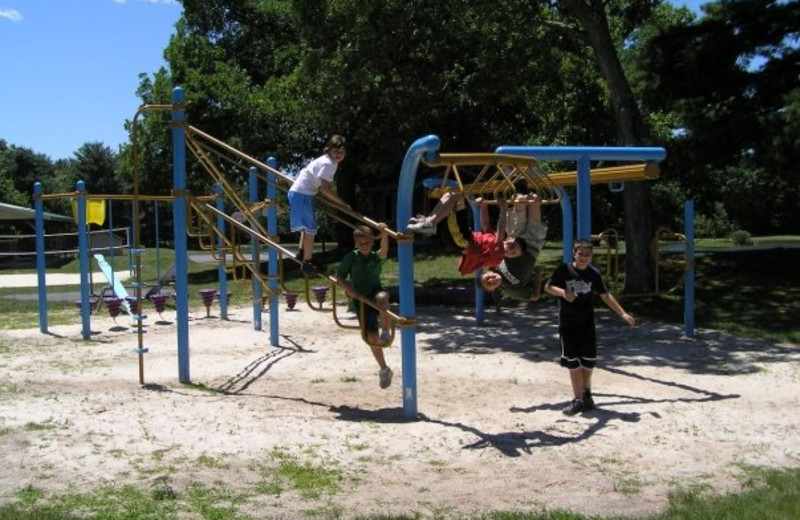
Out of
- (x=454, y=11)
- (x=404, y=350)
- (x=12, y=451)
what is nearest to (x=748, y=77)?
(x=454, y=11)

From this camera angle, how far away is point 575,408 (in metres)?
6.79

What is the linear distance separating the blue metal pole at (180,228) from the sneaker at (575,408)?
401 cm

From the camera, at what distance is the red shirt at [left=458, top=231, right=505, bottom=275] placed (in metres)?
6.95

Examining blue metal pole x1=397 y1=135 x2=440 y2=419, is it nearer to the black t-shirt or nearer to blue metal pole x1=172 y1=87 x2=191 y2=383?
the black t-shirt

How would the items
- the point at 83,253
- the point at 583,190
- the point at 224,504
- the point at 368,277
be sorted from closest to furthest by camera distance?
the point at 224,504 → the point at 368,277 → the point at 583,190 → the point at 83,253

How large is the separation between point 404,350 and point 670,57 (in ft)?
37.5

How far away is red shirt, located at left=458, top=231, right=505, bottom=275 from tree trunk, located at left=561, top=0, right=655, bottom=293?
8860mm

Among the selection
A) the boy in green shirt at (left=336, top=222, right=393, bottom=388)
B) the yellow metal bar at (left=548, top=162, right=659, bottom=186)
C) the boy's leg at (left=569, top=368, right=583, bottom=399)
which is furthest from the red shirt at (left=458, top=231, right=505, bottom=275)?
the yellow metal bar at (left=548, top=162, right=659, bottom=186)

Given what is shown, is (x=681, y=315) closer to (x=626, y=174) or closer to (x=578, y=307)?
(x=626, y=174)

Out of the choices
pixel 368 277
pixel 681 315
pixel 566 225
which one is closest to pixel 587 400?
pixel 368 277

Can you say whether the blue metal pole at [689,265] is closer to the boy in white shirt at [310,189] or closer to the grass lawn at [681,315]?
the grass lawn at [681,315]

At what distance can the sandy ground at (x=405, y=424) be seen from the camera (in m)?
4.81

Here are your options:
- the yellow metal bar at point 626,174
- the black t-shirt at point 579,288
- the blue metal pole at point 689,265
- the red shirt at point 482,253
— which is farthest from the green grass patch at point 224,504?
the blue metal pole at point 689,265

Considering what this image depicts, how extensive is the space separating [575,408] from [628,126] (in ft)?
31.4
